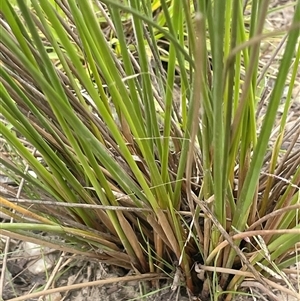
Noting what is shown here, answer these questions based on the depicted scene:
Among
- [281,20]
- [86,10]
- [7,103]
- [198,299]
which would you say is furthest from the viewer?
[281,20]

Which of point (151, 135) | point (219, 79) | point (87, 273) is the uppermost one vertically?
point (219, 79)

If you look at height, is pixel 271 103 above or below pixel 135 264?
above

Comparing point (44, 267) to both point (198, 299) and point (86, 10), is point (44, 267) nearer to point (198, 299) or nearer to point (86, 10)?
point (198, 299)

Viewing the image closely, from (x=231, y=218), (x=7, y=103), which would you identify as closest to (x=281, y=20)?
(x=231, y=218)

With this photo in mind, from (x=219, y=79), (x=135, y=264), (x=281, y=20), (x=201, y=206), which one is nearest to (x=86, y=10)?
(x=219, y=79)

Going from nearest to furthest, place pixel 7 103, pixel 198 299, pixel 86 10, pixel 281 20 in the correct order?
pixel 86 10 → pixel 7 103 → pixel 198 299 → pixel 281 20

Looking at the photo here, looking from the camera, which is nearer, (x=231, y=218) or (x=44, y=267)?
(x=231, y=218)
